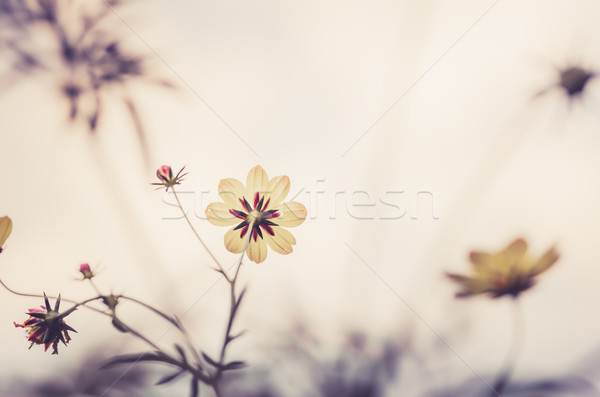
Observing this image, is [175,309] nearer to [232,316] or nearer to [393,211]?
[232,316]

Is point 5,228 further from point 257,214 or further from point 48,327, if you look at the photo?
point 257,214

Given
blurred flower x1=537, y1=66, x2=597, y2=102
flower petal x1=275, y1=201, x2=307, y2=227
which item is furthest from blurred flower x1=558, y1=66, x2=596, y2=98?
flower petal x1=275, y1=201, x2=307, y2=227

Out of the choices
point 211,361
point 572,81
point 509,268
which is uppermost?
point 572,81

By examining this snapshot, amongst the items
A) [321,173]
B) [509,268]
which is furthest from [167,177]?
[509,268]

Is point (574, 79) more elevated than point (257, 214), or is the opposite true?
point (574, 79)

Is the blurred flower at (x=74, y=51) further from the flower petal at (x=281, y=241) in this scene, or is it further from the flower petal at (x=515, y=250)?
the flower petal at (x=515, y=250)

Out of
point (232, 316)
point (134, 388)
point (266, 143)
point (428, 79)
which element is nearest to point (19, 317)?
point (134, 388)

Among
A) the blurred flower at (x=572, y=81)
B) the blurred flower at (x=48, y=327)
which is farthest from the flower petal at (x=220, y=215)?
the blurred flower at (x=572, y=81)

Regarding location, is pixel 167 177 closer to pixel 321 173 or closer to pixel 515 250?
pixel 321 173
